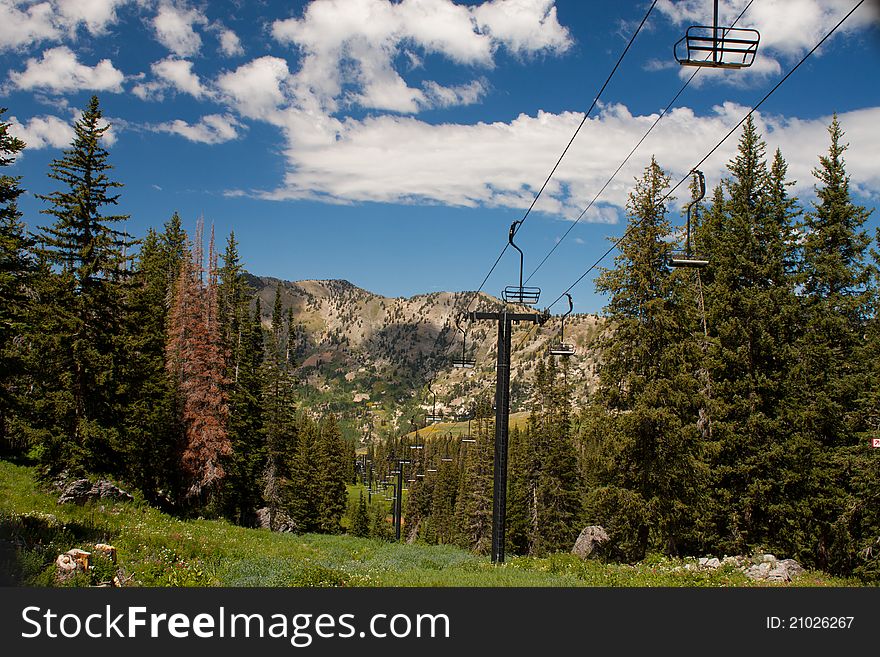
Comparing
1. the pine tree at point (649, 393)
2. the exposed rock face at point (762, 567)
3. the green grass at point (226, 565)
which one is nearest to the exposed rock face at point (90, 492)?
the green grass at point (226, 565)

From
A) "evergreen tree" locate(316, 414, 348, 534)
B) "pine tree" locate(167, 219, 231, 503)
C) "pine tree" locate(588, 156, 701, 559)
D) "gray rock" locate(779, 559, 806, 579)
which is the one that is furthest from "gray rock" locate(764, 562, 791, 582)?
"evergreen tree" locate(316, 414, 348, 534)

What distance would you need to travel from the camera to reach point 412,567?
21922 mm

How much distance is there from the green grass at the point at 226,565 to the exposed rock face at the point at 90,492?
721 millimetres

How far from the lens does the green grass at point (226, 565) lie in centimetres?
1491

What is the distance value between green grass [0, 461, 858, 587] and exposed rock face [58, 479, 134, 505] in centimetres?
72

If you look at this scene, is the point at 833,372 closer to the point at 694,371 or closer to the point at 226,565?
the point at 694,371

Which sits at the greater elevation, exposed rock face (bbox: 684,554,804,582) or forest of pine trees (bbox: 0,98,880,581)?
forest of pine trees (bbox: 0,98,880,581)

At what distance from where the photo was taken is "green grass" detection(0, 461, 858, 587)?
14.9 m

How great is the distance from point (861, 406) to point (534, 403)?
3348 cm

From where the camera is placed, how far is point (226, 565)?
715 inches

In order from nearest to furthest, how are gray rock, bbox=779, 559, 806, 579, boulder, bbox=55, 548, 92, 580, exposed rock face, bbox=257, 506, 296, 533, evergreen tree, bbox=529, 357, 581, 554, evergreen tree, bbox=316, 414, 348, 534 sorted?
boulder, bbox=55, 548, 92, 580 → gray rock, bbox=779, 559, 806, 579 → evergreen tree, bbox=529, 357, 581, 554 → exposed rock face, bbox=257, 506, 296, 533 → evergreen tree, bbox=316, 414, 348, 534

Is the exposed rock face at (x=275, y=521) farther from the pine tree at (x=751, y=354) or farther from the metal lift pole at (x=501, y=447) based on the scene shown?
the pine tree at (x=751, y=354)

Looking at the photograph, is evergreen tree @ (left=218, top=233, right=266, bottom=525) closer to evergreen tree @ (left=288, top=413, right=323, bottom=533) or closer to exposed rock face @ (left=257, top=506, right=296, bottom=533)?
exposed rock face @ (left=257, top=506, right=296, bottom=533)
